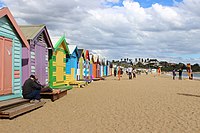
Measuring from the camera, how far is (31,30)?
1384 centimetres

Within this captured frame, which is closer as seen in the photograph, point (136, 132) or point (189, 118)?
point (136, 132)

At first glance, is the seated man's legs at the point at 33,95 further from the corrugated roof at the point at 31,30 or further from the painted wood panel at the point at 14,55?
the corrugated roof at the point at 31,30

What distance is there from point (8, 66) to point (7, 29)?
139cm

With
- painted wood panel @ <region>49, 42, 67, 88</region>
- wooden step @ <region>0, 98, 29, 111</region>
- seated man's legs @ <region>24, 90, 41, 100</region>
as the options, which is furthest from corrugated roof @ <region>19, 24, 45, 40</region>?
wooden step @ <region>0, 98, 29, 111</region>

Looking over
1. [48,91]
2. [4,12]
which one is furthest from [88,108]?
[4,12]

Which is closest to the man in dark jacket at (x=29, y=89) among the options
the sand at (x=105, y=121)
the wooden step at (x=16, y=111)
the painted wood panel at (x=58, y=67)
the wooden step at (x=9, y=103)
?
the wooden step at (x=9, y=103)

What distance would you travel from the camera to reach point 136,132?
6691mm

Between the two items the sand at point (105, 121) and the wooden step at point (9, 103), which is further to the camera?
the wooden step at point (9, 103)

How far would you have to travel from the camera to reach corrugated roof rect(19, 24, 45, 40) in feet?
42.5

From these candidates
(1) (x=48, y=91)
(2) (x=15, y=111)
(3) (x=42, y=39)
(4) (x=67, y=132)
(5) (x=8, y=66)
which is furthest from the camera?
(3) (x=42, y=39)

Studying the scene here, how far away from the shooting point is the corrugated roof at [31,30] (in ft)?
42.5

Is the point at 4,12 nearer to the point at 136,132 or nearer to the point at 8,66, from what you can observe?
the point at 8,66

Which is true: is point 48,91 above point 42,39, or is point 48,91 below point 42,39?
below

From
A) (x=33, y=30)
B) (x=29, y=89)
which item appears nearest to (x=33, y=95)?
(x=29, y=89)
